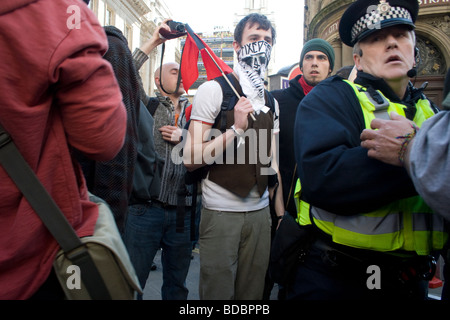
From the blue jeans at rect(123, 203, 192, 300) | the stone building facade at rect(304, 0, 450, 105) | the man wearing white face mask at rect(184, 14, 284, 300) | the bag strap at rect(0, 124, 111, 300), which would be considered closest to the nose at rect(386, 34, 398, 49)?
the man wearing white face mask at rect(184, 14, 284, 300)

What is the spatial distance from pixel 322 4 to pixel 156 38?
Result: 13403mm

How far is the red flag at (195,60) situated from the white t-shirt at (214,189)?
0.62 metres

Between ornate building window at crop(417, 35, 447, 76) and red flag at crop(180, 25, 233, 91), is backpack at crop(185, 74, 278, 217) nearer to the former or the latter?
red flag at crop(180, 25, 233, 91)

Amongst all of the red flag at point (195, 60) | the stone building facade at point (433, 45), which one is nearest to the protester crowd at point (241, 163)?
the red flag at point (195, 60)

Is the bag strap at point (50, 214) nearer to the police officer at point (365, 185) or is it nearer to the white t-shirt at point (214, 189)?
the police officer at point (365, 185)

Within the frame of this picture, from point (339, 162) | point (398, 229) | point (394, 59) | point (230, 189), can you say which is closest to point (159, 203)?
point (230, 189)

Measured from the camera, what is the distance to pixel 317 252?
5.37ft

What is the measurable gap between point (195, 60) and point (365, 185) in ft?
7.90

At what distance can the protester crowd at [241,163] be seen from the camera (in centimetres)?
97

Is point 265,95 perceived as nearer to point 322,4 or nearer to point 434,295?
point 434,295

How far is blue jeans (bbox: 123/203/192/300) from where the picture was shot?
2623 millimetres

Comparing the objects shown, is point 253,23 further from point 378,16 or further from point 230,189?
point 230,189

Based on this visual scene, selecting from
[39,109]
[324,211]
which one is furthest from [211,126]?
[39,109]

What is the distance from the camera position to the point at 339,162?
136 cm
